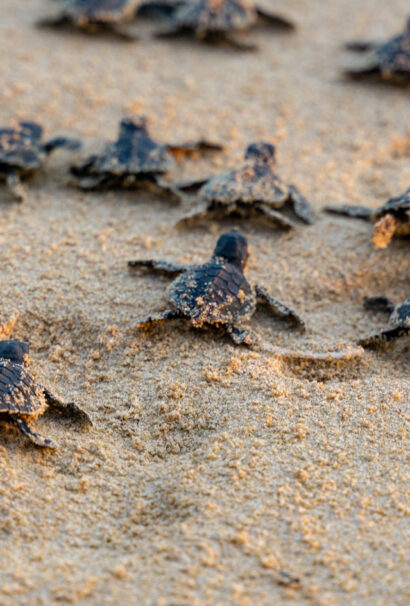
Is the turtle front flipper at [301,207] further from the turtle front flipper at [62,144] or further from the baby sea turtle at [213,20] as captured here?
the baby sea turtle at [213,20]

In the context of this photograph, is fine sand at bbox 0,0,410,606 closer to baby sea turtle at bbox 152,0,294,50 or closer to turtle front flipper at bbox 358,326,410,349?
turtle front flipper at bbox 358,326,410,349

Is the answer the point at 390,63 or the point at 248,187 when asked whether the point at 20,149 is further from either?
the point at 390,63

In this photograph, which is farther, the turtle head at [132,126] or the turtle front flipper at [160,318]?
the turtle head at [132,126]

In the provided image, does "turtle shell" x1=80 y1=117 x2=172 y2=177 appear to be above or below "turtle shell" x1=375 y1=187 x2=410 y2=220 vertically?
below

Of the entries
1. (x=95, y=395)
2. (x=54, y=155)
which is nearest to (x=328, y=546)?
(x=95, y=395)

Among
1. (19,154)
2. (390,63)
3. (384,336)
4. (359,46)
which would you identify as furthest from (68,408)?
(359,46)

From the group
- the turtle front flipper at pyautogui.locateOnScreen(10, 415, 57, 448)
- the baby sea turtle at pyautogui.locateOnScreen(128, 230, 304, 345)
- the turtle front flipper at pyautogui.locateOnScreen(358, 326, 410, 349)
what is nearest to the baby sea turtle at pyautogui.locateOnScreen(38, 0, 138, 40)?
the baby sea turtle at pyautogui.locateOnScreen(128, 230, 304, 345)

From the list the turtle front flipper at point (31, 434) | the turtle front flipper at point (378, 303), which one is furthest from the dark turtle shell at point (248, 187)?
the turtle front flipper at point (31, 434)
